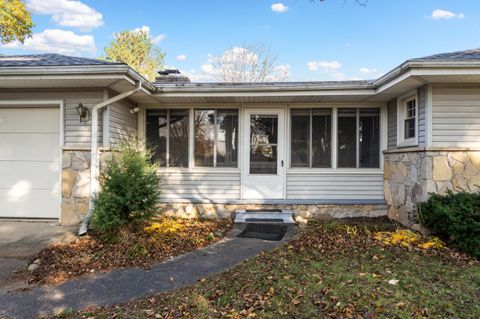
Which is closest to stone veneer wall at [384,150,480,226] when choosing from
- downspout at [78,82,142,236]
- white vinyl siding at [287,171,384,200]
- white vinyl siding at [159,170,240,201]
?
white vinyl siding at [287,171,384,200]

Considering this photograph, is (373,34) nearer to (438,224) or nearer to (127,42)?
(438,224)

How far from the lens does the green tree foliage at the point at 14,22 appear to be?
12.8 m

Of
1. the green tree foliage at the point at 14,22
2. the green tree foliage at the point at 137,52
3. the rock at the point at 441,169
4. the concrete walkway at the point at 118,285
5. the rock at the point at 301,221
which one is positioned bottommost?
the concrete walkway at the point at 118,285

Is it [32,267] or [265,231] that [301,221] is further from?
[32,267]

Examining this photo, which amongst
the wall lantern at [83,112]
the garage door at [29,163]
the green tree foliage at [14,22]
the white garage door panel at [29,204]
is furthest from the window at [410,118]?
the green tree foliage at [14,22]

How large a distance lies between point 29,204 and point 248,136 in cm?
435

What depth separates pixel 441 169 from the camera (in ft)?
16.6

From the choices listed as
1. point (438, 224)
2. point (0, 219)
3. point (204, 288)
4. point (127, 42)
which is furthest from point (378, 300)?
point (127, 42)

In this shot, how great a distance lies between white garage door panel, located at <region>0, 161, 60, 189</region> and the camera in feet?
19.0

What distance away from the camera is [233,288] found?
10.4 ft

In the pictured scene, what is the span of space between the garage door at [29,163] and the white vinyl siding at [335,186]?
456cm

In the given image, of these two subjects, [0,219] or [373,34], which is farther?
[373,34]

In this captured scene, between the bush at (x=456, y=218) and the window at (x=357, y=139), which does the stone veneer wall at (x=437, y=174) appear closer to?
the bush at (x=456, y=218)

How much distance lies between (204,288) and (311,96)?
4.28 meters
